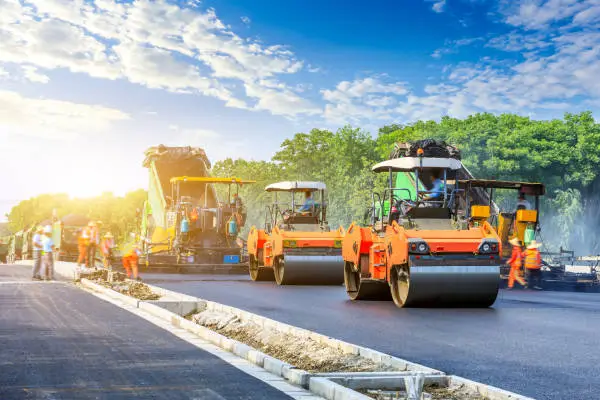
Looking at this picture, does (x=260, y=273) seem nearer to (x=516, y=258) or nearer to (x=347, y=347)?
(x=516, y=258)

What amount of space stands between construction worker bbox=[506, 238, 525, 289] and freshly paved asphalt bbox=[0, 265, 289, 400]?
11.4 m

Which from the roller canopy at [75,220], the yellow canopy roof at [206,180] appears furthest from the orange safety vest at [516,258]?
the roller canopy at [75,220]

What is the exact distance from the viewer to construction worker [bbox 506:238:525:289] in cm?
2091

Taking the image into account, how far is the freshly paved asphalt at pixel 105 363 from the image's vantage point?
670cm

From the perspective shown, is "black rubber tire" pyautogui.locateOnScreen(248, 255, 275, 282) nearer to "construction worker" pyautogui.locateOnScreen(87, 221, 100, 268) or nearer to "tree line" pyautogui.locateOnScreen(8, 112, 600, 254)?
"construction worker" pyautogui.locateOnScreen(87, 221, 100, 268)

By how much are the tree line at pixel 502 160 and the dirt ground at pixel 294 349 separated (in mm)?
33976

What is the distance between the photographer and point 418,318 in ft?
41.5

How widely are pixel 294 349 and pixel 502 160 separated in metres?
43.4

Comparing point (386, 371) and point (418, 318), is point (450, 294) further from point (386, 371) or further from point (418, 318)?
point (386, 371)

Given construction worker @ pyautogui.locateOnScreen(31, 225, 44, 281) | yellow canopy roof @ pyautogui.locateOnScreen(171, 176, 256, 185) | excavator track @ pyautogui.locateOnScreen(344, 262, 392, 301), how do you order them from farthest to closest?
yellow canopy roof @ pyautogui.locateOnScreen(171, 176, 256, 185), construction worker @ pyautogui.locateOnScreen(31, 225, 44, 281), excavator track @ pyautogui.locateOnScreen(344, 262, 392, 301)

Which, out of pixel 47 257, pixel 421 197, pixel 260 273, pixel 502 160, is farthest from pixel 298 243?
pixel 502 160

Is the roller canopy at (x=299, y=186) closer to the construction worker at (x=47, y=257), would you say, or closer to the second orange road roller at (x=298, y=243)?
the second orange road roller at (x=298, y=243)

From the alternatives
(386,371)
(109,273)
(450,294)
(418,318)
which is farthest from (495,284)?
(109,273)

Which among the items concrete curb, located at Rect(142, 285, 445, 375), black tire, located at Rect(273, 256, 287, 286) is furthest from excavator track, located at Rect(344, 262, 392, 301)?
black tire, located at Rect(273, 256, 287, 286)
